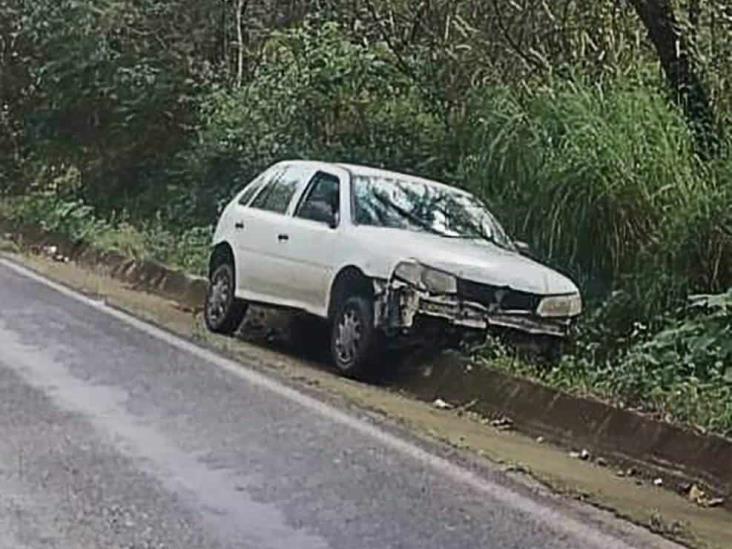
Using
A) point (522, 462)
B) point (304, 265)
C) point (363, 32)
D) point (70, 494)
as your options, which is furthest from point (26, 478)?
point (363, 32)

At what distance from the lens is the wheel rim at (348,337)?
12398 millimetres

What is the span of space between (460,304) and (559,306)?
0.76 m

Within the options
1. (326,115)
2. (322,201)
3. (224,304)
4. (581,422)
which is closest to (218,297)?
(224,304)

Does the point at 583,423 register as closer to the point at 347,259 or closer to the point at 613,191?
the point at 347,259

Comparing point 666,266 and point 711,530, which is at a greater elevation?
point 666,266

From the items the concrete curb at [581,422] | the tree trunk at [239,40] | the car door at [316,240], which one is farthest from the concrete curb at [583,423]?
the tree trunk at [239,40]

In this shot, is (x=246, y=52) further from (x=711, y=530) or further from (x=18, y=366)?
(x=711, y=530)

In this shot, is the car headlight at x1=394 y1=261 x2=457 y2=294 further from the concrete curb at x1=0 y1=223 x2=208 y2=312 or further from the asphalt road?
the concrete curb at x1=0 y1=223 x2=208 y2=312

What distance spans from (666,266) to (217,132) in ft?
34.9

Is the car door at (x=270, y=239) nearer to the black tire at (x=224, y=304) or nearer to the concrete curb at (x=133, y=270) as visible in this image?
the black tire at (x=224, y=304)

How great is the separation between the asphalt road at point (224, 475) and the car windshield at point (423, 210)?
6.11ft

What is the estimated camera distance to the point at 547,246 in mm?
13852

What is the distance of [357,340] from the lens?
1240cm

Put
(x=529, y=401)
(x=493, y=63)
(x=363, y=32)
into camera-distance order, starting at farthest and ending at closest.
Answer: (x=363, y=32) → (x=493, y=63) → (x=529, y=401)
